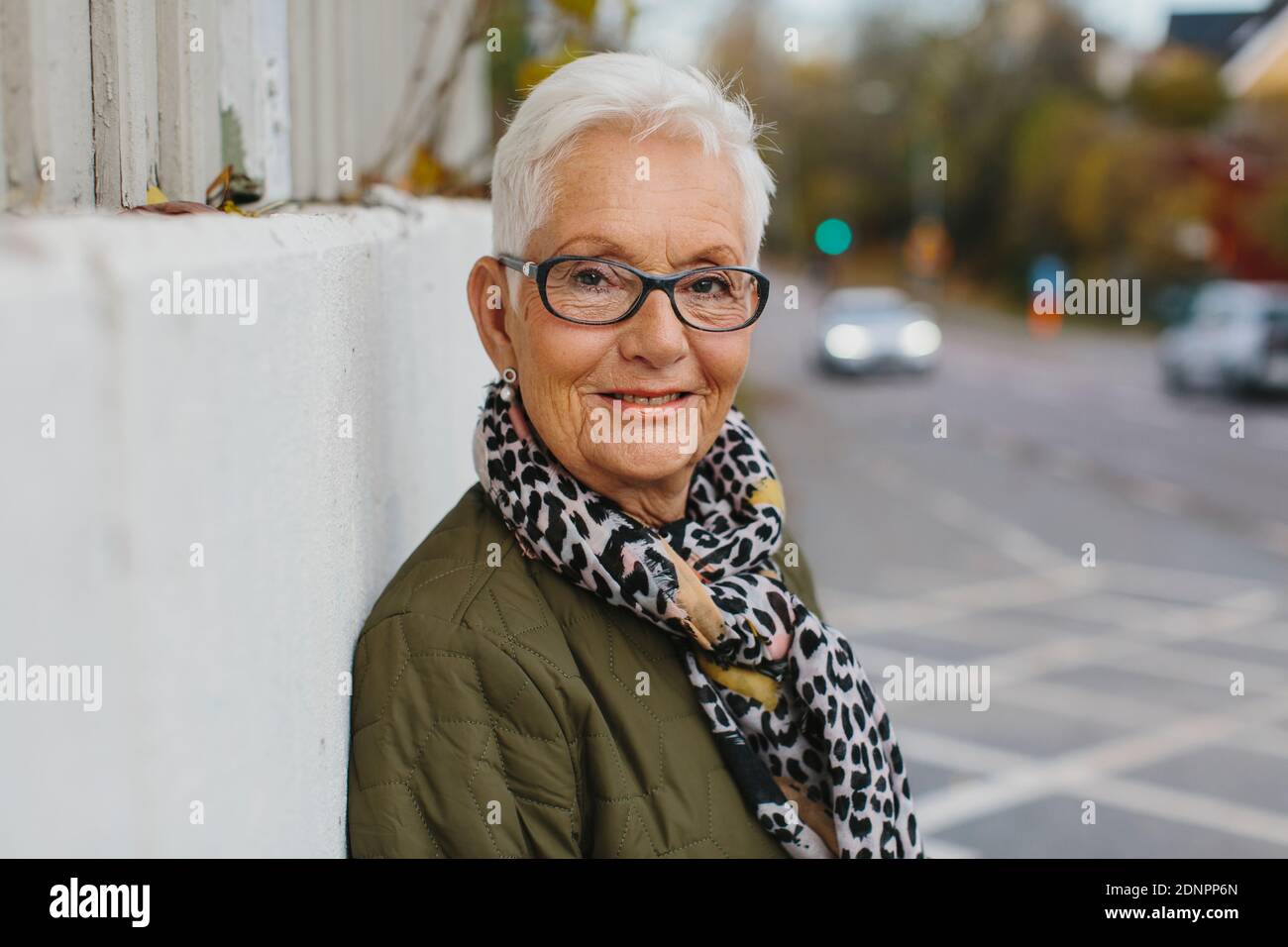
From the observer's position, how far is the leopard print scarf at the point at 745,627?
5.78ft

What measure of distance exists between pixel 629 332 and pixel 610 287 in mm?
62

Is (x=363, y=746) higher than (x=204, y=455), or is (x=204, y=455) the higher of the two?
(x=204, y=455)

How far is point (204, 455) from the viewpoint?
115 centimetres

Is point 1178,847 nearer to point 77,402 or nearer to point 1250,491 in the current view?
point 77,402

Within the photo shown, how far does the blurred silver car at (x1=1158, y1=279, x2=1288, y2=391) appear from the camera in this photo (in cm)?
1923

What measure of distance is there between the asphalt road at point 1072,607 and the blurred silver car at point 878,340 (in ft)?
16.7

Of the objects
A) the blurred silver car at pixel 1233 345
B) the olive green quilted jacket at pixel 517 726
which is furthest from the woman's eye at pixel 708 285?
the blurred silver car at pixel 1233 345

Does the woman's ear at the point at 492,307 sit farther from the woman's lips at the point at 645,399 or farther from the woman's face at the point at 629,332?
the woman's lips at the point at 645,399

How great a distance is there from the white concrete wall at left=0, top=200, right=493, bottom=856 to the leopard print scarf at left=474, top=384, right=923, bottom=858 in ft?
0.79

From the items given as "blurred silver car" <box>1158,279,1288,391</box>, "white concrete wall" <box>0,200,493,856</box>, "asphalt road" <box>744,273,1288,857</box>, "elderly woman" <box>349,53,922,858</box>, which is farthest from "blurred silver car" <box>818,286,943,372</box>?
"white concrete wall" <box>0,200,493,856</box>

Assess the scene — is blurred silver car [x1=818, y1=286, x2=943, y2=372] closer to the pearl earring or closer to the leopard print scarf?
the leopard print scarf

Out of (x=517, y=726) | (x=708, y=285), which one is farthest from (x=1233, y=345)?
(x=517, y=726)
